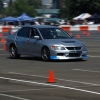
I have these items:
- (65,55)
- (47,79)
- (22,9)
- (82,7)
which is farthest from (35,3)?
(47,79)

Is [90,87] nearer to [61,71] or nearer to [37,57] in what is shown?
[61,71]

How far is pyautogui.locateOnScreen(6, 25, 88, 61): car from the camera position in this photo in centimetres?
1808

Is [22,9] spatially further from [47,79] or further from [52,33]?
[47,79]

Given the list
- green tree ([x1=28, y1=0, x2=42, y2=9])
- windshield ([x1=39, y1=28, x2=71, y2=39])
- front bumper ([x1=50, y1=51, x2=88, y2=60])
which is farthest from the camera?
green tree ([x1=28, y1=0, x2=42, y2=9])

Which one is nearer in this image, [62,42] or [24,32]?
[62,42]

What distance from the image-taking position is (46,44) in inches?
718

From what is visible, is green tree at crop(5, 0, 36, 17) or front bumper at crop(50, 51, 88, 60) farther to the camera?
green tree at crop(5, 0, 36, 17)

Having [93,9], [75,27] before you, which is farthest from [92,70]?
[93,9]

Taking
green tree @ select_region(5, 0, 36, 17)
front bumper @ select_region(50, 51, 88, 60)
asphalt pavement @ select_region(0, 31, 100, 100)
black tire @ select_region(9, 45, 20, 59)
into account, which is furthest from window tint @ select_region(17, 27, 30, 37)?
green tree @ select_region(5, 0, 36, 17)

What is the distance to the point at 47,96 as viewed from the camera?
9820 millimetres

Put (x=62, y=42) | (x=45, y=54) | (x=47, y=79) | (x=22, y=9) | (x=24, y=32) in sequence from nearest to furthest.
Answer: (x=47, y=79) < (x=62, y=42) < (x=45, y=54) < (x=24, y=32) < (x=22, y=9)

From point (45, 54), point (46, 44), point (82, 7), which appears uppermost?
point (82, 7)

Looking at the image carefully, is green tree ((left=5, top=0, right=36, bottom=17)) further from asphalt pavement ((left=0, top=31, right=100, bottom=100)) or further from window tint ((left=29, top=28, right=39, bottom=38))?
asphalt pavement ((left=0, top=31, right=100, bottom=100))

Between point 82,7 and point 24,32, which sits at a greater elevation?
point 82,7
